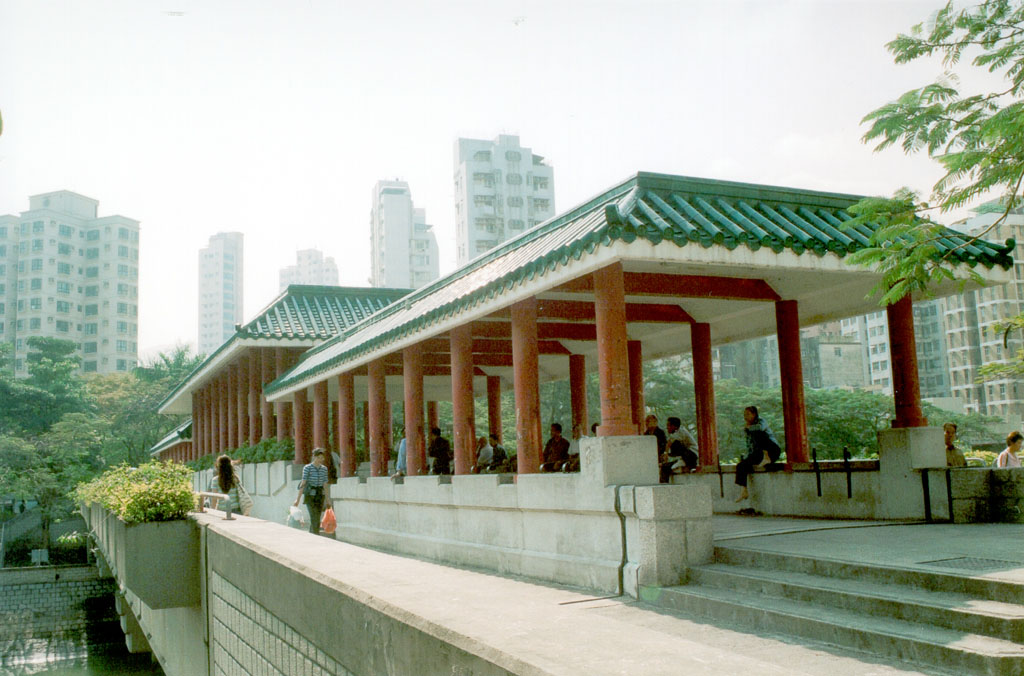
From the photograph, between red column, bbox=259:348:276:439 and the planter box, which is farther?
red column, bbox=259:348:276:439

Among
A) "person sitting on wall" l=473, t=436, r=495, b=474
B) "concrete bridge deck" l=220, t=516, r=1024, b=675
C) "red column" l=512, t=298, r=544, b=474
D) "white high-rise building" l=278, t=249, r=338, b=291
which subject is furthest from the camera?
"white high-rise building" l=278, t=249, r=338, b=291

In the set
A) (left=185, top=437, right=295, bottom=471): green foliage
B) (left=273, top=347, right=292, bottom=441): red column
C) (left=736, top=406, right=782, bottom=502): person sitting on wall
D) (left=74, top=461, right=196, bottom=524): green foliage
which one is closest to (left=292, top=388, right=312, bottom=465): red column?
(left=185, top=437, right=295, bottom=471): green foliage

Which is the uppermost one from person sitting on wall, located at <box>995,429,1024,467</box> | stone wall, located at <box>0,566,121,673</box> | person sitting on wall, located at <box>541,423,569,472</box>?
person sitting on wall, located at <box>541,423,569,472</box>

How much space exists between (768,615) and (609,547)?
84.3 inches

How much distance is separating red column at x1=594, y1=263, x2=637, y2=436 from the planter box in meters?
5.09

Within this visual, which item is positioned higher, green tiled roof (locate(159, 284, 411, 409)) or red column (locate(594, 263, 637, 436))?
green tiled roof (locate(159, 284, 411, 409))

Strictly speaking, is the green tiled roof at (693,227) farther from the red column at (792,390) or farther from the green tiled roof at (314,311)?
the green tiled roof at (314,311)

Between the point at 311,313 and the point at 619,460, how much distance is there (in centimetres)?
1816

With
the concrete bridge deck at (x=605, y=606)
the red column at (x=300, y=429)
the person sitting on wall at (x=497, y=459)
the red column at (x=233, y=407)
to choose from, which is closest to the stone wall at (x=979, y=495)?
the concrete bridge deck at (x=605, y=606)

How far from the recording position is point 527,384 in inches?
396

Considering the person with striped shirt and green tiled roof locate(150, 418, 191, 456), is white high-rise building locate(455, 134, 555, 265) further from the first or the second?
the person with striped shirt

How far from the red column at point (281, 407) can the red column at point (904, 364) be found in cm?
1607

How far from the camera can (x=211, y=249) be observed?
517ft

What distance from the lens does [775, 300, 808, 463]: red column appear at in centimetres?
1164
